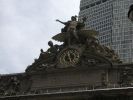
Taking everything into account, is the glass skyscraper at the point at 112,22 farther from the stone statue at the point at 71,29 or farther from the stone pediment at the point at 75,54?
the stone pediment at the point at 75,54

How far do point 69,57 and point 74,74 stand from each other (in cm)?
119

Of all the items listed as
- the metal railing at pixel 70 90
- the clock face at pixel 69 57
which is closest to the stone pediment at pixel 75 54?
the clock face at pixel 69 57

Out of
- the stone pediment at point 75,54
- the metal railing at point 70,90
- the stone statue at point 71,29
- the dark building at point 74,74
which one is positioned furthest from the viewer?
the stone statue at point 71,29

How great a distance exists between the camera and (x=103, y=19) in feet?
217

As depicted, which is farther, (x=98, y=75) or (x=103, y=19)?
(x=103, y=19)

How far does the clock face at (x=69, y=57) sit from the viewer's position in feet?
104

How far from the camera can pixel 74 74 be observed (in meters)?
31.8

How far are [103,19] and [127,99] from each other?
37.7 m

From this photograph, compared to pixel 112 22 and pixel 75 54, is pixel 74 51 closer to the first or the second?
pixel 75 54

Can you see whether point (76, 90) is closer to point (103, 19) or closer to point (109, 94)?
point (109, 94)

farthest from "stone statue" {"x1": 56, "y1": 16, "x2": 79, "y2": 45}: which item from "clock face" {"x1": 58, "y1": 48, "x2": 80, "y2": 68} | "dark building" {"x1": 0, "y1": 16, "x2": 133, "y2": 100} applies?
"clock face" {"x1": 58, "y1": 48, "x2": 80, "y2": 68}

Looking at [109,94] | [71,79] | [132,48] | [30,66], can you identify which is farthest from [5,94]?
[132,48]

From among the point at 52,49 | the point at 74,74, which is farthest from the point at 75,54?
the point at 52,49

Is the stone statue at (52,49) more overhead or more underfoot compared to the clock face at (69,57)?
more overhead
